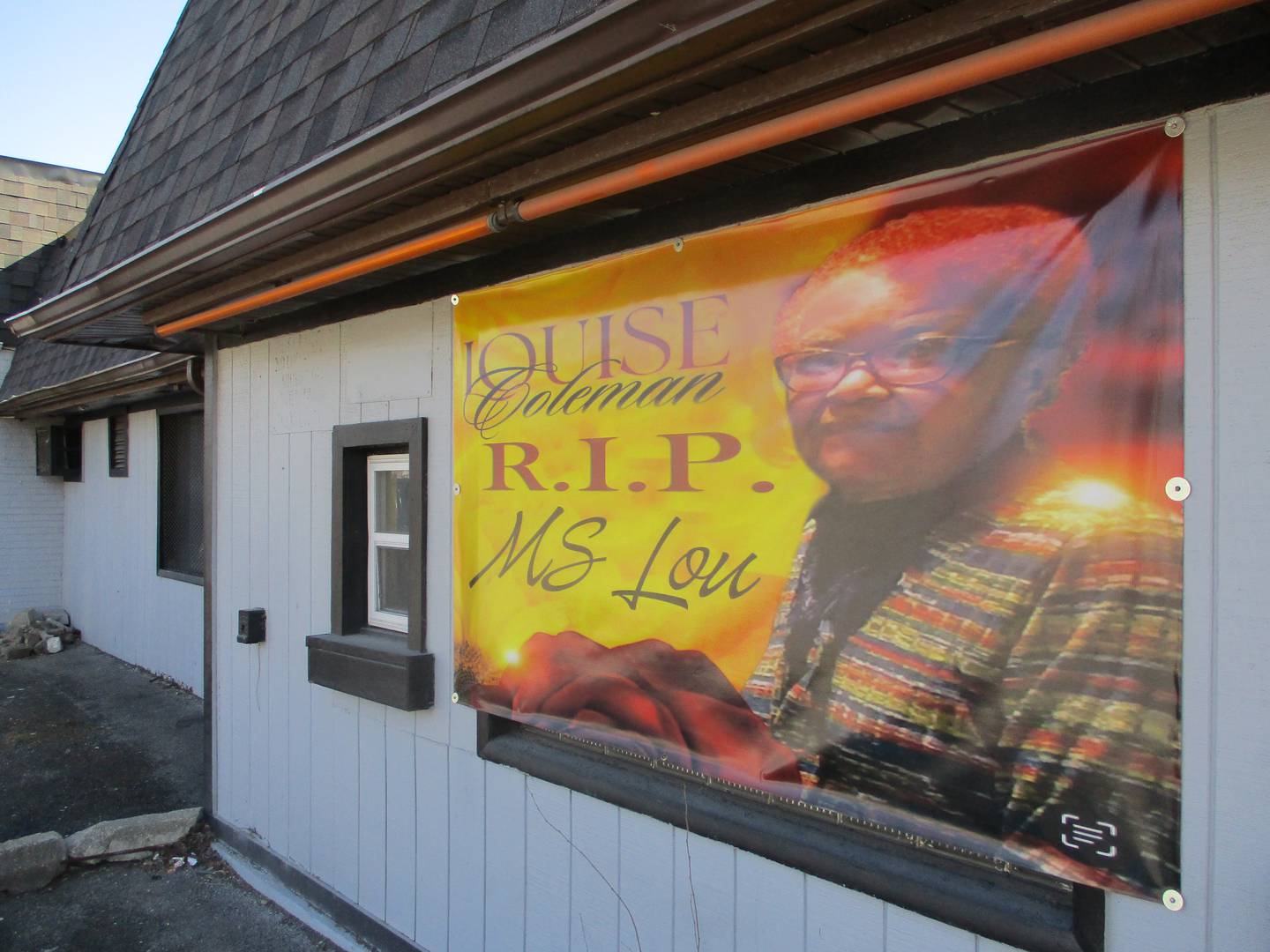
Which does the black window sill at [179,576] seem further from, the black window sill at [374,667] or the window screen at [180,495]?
the black window sill at [374,667]

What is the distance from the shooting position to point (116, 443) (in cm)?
971

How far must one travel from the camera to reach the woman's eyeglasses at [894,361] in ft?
6.37

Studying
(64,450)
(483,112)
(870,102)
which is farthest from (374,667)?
(64,450)

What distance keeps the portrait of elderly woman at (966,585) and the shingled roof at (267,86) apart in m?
1.08

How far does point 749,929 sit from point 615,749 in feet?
2.12

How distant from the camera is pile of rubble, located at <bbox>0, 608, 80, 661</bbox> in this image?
32.4 feet

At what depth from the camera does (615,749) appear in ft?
9.02

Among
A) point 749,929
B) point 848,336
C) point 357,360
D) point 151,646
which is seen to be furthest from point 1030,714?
point 151,646

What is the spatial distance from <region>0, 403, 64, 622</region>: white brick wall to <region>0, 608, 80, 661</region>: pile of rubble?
13.1 inches

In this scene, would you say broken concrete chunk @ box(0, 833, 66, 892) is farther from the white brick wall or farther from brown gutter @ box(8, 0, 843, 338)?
the white brick wall

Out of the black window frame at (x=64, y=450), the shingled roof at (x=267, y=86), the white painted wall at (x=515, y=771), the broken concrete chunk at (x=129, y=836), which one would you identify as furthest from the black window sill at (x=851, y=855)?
the black window frame at (x=64, y=450)

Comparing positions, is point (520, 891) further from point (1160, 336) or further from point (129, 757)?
point (129, 757)

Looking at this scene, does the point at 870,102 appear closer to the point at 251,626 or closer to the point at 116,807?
the point at 251,626

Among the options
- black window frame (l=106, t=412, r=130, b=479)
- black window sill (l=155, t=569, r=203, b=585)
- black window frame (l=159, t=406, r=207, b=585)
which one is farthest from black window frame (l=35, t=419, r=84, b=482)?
black window sill (l=155, t=569, r=203, b=585)
